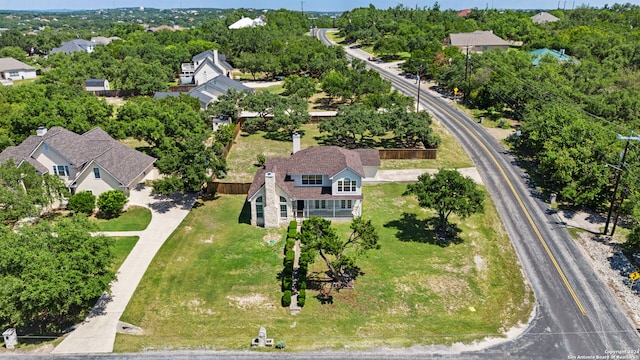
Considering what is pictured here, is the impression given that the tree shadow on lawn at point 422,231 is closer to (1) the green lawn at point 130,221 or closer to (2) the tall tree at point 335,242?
(2) the tall tree at point 335,242

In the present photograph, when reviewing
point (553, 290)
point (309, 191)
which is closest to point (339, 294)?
point (309, 191)

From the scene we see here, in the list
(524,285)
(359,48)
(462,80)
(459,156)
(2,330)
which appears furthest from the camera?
(359,48)

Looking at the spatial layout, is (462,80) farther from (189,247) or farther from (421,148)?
(189,247)

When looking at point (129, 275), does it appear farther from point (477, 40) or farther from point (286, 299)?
point (477, 40)

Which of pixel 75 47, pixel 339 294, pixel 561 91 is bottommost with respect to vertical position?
pixel 339 294

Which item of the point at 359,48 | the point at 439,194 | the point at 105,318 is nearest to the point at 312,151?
the point at 439,194

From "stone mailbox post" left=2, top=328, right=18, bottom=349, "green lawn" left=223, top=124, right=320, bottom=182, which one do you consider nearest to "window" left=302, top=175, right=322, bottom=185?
"green lawn" left=223, top=124, right=320, bottom=182
